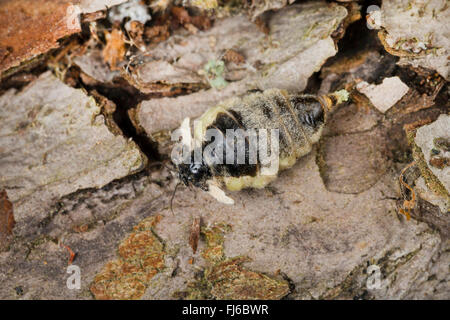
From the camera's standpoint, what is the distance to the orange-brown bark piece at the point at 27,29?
290 cm

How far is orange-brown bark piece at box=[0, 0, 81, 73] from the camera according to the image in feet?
9.52

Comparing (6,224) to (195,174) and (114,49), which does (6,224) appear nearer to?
(195,174)

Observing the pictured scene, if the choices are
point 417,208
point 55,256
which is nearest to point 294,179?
point 417,208

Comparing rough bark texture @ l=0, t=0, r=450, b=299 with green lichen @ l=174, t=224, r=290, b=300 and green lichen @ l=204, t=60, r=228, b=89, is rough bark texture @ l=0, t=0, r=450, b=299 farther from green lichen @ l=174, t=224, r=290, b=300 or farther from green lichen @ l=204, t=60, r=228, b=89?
green lichen @ l=204, t=60, r=228, b=89

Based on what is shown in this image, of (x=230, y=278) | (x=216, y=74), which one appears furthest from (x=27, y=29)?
(x=230, y=278)

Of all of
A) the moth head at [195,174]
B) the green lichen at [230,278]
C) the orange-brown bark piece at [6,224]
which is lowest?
the green lichen at [230,278]

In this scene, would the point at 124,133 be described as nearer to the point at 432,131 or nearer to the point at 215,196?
the point at 215,196

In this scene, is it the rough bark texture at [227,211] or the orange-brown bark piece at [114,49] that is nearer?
the rough bark texture at [227,211]

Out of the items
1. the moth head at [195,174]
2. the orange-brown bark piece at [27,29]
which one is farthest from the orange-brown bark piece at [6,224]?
the moth head at [195,174]

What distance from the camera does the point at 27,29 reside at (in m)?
2.91

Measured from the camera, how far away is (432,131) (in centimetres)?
266

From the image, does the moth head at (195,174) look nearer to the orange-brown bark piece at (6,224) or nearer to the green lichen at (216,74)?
the green lichen at (216,74)

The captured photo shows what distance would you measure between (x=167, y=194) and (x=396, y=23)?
2.22 metres

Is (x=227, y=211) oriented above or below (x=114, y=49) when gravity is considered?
below
